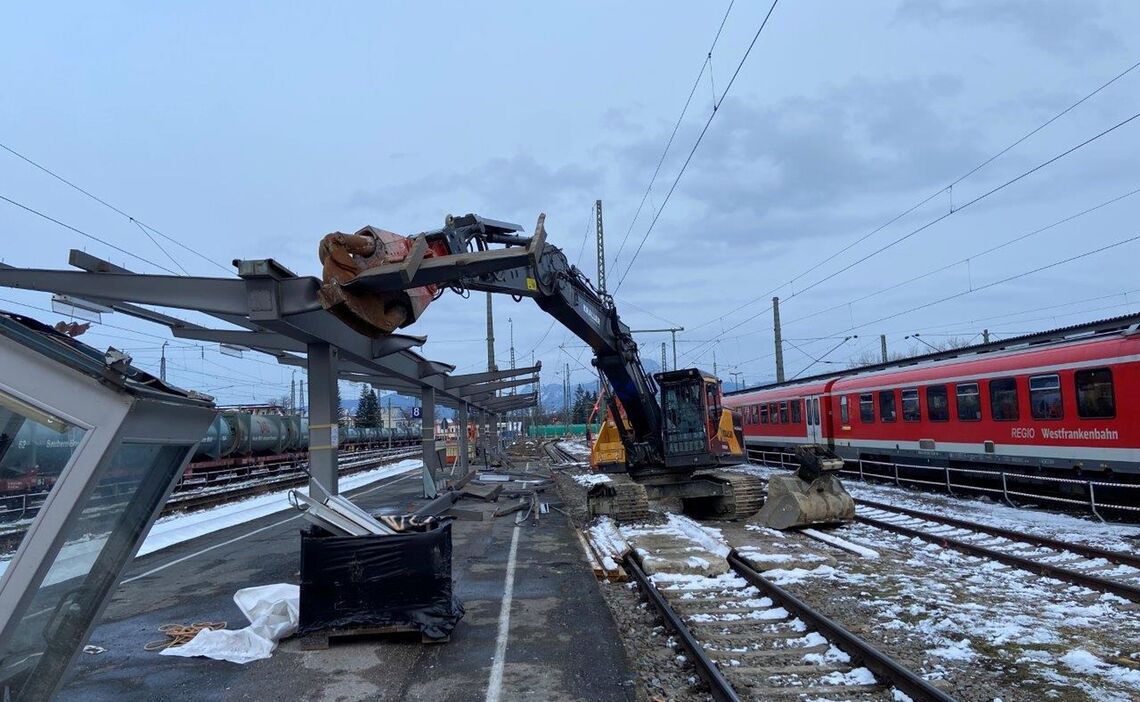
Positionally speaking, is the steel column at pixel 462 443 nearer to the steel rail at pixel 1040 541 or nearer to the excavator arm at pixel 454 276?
the excavator arm at pixel 454 276

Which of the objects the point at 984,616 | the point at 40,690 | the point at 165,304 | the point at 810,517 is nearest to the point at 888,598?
the point at 984,616

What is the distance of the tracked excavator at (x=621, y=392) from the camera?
884cm

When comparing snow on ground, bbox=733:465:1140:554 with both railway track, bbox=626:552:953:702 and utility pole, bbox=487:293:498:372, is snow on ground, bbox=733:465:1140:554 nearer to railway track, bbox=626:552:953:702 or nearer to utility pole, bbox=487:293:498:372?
railway track, bbox=626:552:953:702

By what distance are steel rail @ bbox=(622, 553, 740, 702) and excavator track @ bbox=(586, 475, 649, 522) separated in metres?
4.66

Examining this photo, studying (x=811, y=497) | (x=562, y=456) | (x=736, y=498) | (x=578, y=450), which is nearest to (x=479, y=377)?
(x=736, y=498)

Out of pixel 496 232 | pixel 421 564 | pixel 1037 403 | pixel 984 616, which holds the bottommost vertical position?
pixel 984 616

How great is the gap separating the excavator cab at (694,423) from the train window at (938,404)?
6.42m

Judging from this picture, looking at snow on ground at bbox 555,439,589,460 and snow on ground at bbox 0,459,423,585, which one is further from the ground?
snow on ground at bbox 0,459,423,585

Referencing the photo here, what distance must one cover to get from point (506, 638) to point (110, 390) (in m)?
5.16

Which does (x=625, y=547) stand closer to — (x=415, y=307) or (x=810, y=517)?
(x=810, y=517)

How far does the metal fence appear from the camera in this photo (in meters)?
13.6

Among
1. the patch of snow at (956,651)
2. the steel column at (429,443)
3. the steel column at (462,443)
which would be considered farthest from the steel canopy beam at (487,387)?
the patch of snow at (956,651)

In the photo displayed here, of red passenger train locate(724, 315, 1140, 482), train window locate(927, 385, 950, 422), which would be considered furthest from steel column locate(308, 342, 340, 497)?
train window locate(927, 385, 950, 422)

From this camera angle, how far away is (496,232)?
10.3 metres
